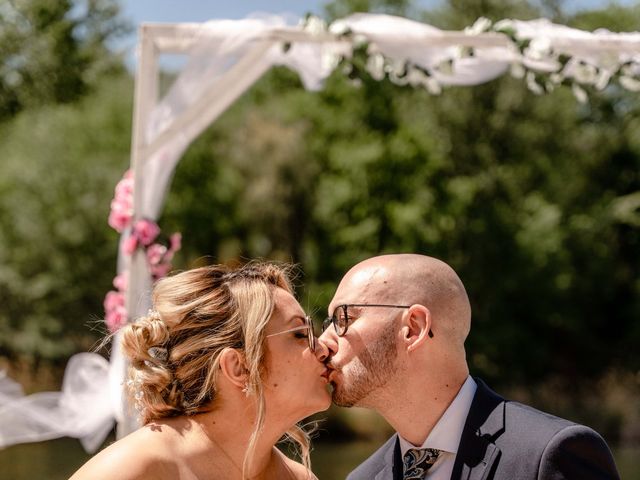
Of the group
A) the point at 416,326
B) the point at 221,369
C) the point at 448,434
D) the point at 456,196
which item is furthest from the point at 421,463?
the point at 456,196

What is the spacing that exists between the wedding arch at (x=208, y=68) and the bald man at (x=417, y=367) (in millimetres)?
3190

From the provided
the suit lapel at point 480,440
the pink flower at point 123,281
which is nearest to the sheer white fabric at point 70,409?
the pink flower at point 123,281

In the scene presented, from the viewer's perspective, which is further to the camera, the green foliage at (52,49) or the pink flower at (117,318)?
the green foliage at (52,49)

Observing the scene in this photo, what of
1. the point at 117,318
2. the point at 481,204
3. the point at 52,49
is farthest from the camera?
the point at 481,204

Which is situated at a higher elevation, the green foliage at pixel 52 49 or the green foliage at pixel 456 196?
the green foliage at pixel 52 49

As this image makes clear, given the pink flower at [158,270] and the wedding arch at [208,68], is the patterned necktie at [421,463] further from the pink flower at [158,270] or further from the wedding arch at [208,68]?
the pink flower at [158,270]

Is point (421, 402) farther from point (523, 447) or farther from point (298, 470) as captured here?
point (298, 470)

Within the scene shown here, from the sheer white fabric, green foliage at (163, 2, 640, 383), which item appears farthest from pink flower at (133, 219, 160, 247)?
green foliage at (163, 2, 640, 383)

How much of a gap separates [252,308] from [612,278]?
2267cm

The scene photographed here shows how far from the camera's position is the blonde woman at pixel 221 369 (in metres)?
2.64

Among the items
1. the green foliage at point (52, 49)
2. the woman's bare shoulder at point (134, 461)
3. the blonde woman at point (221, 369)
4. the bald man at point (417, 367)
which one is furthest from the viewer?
the green foliage at point (52, 49)

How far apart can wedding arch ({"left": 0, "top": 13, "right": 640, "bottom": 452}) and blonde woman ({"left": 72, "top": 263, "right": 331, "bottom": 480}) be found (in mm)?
3017

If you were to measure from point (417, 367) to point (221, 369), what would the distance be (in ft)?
1.82

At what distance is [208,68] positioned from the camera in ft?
19.1
